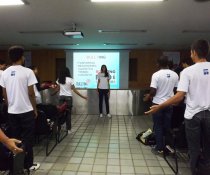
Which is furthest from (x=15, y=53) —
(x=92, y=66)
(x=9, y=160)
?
(x=92, y=66)

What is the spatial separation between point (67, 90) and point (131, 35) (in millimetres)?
2884

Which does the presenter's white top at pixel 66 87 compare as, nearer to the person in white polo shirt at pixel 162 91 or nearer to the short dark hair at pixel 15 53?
the person in white polo shirt at pixel 162 91

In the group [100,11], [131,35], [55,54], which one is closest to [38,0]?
[100,11]

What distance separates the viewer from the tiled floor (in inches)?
117

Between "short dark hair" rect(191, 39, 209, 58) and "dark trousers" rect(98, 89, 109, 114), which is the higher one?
"short dark hair" rect(191, 39, 209, 58)

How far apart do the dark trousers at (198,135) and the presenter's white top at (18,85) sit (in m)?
1.72

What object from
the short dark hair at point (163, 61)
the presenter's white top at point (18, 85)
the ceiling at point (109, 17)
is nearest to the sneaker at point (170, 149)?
the short dark hair at point (163, 61)

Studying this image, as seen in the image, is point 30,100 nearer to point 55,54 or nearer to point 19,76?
point 19,76

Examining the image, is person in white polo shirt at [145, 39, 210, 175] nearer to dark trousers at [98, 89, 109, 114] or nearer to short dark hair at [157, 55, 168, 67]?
short dark hair at [157, 55, 168, 67]

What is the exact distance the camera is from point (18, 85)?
2.59 m

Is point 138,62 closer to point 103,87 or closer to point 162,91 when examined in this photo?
point 103,87

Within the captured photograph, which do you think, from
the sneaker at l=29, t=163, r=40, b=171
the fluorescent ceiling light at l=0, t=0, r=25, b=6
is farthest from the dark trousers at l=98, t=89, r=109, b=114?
the sneaker at l=29, t=163, r=40, b=171

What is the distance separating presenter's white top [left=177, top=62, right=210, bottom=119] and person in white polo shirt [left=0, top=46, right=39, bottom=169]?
1.62 metres

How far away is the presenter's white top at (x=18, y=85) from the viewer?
102 inches
